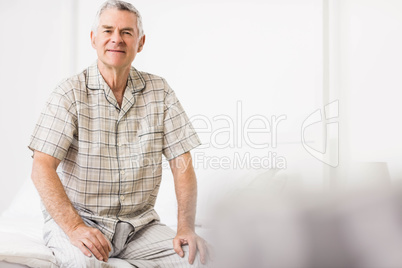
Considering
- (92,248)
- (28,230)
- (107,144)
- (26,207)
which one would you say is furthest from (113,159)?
(26,207)

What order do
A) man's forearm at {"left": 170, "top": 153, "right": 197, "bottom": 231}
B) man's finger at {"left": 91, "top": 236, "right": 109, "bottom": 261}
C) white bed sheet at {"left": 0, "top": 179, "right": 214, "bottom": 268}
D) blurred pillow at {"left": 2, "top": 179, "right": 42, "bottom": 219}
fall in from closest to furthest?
white bed sheet at {"left": 0, "top": 179, "right": 214, "bottom": 268}
man's finger at {"left": 91, "top": 236, "right": 109, "bottom": 261}
man's forearm at {"left": 170, "top": 153, "right": 197, "bottom": 231}
blurred pillow at {"left": 2, "top": 179, "right": 42, "bottom": 219}

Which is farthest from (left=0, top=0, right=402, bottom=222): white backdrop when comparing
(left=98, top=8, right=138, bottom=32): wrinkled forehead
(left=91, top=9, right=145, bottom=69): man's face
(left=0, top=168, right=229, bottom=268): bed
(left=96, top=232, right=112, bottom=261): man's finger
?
(left=98, top=8, right=138, bottom=32): wrinkled forehead

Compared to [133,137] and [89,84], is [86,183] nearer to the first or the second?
[133,137]

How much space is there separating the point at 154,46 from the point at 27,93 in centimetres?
88

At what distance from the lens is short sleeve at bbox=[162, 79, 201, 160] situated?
60.8 inches

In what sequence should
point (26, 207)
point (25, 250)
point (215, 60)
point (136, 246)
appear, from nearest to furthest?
point (25, 250), point (136, 246), point (26, 207), point (215, 60)

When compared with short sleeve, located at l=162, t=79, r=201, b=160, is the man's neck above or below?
above

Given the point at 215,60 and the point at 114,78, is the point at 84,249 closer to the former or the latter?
the point at 114,78

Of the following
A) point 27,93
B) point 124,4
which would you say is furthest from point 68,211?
point 27,93

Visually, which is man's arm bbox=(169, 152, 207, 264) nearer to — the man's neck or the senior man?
the senior man

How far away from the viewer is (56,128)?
138 centimetres

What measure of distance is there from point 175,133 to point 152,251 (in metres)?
0.39

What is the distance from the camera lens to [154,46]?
2531 mm

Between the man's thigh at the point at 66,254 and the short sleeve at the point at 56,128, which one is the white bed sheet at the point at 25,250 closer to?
the man's thigh at the point at 66,254
